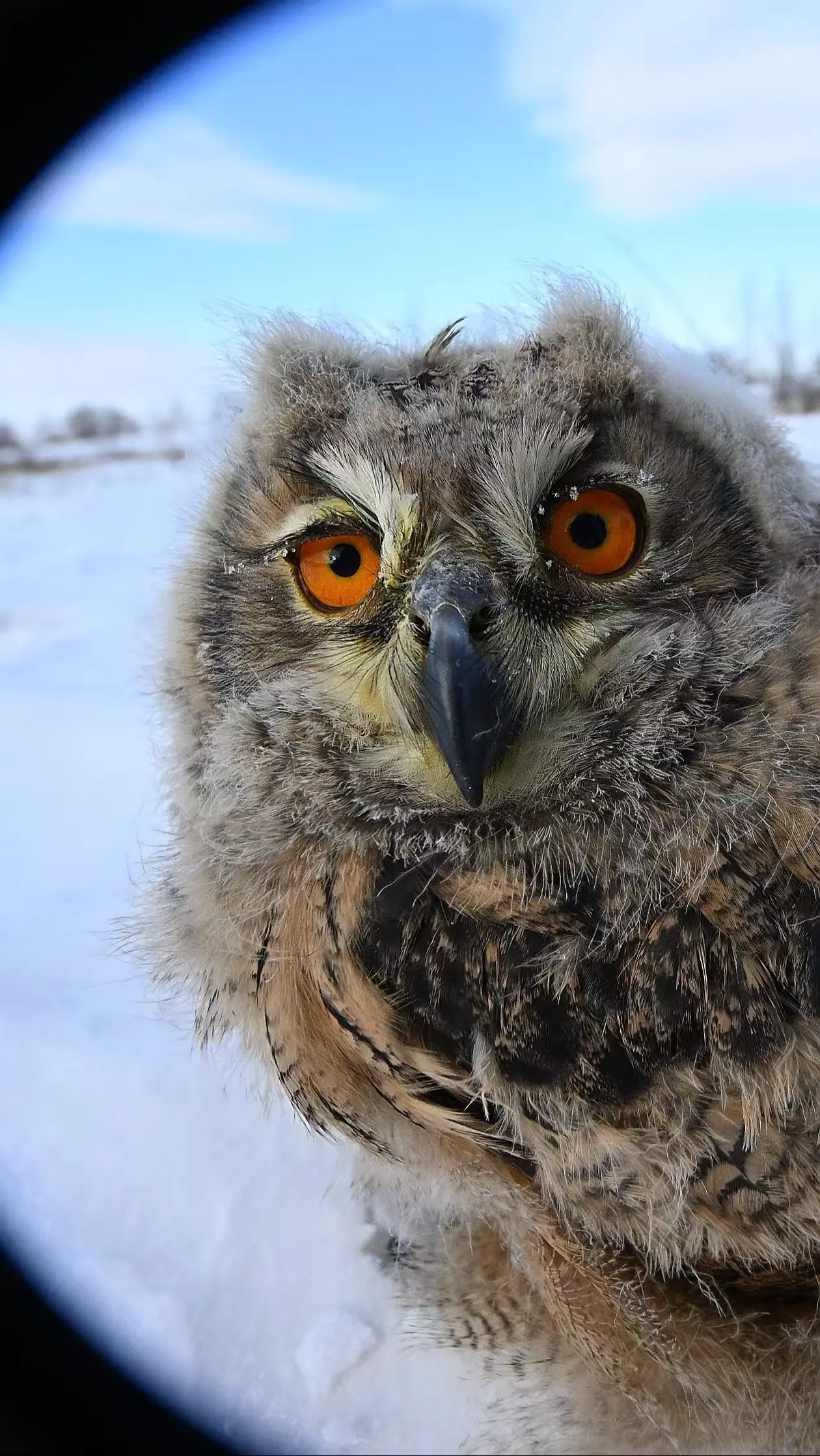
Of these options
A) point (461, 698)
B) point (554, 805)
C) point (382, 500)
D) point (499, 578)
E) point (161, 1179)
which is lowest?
point (161, 1179)

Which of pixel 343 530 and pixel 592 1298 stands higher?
pixel 343 530

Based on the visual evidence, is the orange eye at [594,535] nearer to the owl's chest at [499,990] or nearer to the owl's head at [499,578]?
the owl's head at [499,578]

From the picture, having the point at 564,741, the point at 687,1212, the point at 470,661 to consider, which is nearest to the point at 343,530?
the point at 470,661

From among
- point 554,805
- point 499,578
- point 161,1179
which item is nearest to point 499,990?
point 554,805

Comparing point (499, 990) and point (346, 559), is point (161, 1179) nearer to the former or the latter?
point (499, 990)

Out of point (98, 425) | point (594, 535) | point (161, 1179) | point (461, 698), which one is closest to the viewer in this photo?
point (461, 698)

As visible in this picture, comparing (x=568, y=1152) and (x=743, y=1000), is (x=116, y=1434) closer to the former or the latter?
(x=568, y=1152)

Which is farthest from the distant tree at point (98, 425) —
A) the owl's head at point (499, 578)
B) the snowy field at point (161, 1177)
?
the owl's head at point (499, 578)
